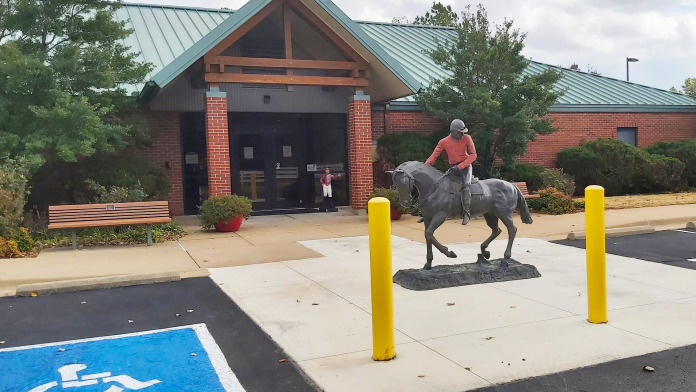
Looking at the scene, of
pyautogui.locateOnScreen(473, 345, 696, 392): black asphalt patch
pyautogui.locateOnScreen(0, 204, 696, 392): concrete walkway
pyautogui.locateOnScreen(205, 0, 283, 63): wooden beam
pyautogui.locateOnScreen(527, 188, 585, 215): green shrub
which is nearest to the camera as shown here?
pyautogui.locateOnScreen(473, 345, 696, 392): black asphalt patch

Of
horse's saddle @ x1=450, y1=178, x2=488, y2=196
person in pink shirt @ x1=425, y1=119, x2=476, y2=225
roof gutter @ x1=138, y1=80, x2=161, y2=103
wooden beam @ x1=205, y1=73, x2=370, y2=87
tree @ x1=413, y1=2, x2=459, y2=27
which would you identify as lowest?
horse's saddle @ x1=450, y1=178, x2=488, y2=196

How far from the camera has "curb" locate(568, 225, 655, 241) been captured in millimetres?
11247

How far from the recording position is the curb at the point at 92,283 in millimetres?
7461

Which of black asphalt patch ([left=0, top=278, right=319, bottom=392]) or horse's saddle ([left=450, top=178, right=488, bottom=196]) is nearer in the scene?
black asphalt patch ([left=0, top=278, right=319, bottom=392])

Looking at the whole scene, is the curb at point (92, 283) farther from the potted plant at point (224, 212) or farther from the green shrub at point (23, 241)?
the potted plant at point (224, 212)

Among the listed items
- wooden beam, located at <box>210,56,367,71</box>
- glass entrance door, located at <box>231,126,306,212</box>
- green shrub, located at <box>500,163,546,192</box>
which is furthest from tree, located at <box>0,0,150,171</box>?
green shrub, located at <box>500,163,546,192</box>

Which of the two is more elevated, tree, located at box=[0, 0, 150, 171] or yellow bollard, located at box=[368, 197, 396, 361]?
tree, located at box=[0, 0, 150, 171]

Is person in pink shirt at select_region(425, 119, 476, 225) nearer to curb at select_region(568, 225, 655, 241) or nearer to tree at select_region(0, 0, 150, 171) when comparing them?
curb at select_region(568, 225, 655, 241)

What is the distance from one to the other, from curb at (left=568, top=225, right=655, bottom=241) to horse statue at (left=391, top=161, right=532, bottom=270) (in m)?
3.86

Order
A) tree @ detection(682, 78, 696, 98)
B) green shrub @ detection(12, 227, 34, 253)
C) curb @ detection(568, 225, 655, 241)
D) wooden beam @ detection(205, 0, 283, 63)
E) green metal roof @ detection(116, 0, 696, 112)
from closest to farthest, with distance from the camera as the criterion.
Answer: green shrub @ detection(12, 227, 34, 253)
curb @ detection(568, 225, 655, 241)
green metal roof @ detection(116, 0, 696, 112)
wooden beam @ detection(205, 0, 283, 63)
tree @ detection(682, 78, 696, 98)

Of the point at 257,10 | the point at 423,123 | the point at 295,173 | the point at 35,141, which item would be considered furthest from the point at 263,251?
the point at 423,123

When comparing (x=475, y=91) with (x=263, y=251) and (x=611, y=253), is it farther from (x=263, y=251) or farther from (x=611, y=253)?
(x=263, y=251)

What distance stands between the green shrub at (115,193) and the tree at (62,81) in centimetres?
78

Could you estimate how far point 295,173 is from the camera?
17.8m
